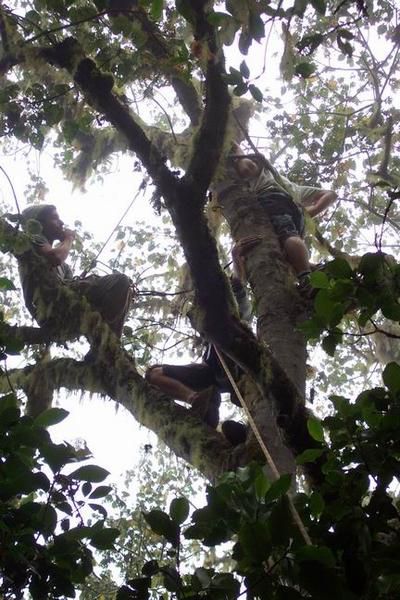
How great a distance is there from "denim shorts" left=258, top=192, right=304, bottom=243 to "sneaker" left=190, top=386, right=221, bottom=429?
1408 millimetres

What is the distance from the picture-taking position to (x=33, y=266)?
4.32m

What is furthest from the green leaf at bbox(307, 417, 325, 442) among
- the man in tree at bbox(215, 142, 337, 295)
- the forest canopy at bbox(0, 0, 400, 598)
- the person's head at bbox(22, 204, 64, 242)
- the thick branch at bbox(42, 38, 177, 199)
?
the person's head at bbox(22, 204, 64, 242)

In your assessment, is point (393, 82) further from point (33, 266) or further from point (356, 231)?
point (33, 266)

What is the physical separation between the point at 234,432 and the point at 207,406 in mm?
482

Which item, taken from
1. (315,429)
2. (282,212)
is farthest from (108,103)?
(315,429)

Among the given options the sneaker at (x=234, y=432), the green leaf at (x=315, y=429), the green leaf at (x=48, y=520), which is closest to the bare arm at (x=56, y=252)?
the sneaker at (x=234, y=432)

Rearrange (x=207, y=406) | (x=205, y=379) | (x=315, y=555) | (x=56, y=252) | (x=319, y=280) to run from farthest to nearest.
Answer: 1. (x=56, y=252)
2. (x=205, y=379)
3. (x=207, y=406)
4. (x=319, y=280)
5. (x=315, y=555)

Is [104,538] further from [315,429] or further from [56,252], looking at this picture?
[56,252]

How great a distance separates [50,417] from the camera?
2.02 meters

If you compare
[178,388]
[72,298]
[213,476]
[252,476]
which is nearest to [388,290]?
[252,476]

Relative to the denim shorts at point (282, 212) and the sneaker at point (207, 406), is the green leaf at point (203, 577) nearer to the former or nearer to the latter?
the sneaker at point (207, 406)

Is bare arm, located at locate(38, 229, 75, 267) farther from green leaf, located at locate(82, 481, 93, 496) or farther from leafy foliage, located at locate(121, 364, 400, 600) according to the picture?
leafy foliage, located at locate(121, 364, 400, 600)

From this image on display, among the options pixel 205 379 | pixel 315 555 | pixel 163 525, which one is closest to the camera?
pixel 315 555

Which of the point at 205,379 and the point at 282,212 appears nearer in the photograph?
the point at 205,379
